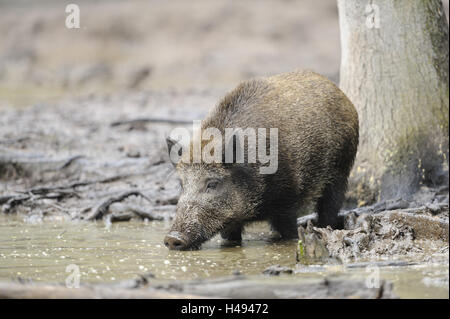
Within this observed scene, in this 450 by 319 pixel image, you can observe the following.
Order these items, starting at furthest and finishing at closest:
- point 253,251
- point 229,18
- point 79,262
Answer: point 229,18 < point 253,251 < point 79,262

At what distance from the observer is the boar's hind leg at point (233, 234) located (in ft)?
21.3

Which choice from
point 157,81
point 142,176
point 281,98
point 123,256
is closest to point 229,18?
point 157,81

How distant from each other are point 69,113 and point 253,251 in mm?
8337

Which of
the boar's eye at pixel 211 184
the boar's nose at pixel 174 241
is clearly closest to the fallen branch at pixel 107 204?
the boar's eye at pixel 211 184

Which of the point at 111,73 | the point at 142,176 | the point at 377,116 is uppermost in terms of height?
the point at 111,73

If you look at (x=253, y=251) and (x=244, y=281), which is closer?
(x=244, y=281)

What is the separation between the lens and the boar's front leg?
6461mm

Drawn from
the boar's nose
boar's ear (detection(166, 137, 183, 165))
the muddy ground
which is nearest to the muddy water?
the boar's nose

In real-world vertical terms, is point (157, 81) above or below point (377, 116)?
above

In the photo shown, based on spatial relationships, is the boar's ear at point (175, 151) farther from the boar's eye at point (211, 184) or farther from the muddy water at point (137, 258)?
the muddy water at point (137, 258)

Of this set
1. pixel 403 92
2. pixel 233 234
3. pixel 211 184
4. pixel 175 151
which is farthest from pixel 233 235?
pixel 403 92

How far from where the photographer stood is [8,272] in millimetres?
4949
